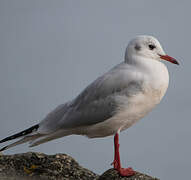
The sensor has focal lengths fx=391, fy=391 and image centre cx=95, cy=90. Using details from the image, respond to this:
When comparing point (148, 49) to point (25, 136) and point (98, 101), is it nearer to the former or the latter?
point (98, 101)

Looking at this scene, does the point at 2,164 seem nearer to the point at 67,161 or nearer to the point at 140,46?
the point at 67,161

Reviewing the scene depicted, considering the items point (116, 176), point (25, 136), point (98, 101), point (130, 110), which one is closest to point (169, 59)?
point (130, 110)

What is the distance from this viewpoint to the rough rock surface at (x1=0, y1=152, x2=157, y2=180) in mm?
7516

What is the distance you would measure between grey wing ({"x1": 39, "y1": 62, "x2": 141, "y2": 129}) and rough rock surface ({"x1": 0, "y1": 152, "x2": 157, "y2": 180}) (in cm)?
85

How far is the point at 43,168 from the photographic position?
775 cm

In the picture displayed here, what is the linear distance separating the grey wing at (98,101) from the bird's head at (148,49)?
46 centimetres

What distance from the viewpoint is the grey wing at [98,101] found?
7.03 meters

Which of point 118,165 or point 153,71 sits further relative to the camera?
point 118,165

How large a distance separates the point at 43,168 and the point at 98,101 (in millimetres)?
1798

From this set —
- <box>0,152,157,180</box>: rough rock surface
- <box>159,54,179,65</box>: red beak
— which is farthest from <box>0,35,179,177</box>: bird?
<box>0,152,157,180</box>: rough rock surface

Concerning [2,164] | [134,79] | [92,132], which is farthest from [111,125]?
[2,164]

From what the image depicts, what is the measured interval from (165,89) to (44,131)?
243 centimetres

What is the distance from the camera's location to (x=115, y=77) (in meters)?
7.14

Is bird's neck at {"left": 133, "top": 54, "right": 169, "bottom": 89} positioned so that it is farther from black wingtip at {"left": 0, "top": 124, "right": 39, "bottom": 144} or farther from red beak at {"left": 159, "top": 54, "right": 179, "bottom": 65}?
black wingtip at {"left": 0, "top": 124, "right": 39, "bottom": 144}
